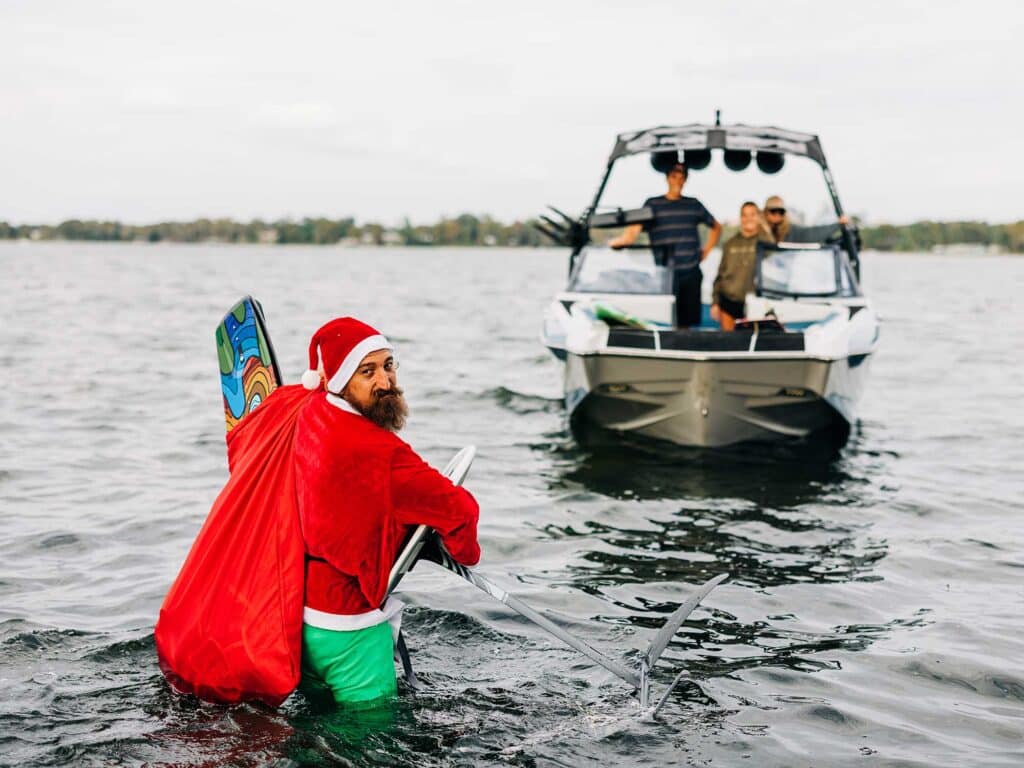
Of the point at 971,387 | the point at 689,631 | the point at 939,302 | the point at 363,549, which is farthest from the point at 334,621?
the point at 939,302

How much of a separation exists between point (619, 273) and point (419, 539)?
8.26m

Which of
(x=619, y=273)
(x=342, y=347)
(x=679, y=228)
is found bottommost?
(x=342, y=347)

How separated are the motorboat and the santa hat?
241 inches

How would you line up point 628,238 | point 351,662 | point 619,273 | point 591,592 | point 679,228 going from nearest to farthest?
point 351,662 → point 591,592 → point 679,228 → point 619,273 → point 628,238

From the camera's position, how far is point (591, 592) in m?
7.54

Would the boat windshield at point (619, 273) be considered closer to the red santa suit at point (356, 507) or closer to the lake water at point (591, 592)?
the lake water at point (591, 592)

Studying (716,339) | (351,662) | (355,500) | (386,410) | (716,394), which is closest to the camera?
(355,500)

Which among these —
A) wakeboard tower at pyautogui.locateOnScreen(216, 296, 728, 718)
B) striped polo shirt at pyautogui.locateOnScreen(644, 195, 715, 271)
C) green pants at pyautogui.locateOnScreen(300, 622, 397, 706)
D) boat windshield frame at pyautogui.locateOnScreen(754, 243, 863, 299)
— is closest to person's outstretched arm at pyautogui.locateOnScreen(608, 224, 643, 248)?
striped polo shirt at pyautogui.locateOnScreen(644, 195, 715, 271)

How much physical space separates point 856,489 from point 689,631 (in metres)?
4.40

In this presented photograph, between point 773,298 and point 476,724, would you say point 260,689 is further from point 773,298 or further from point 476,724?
point 773,298

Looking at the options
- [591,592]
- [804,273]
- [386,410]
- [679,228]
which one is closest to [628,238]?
[679,228]

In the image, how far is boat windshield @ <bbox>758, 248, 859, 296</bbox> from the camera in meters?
12.4

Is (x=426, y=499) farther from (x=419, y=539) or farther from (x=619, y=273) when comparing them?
(x=619, y=273)

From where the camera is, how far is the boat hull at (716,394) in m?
10.6
